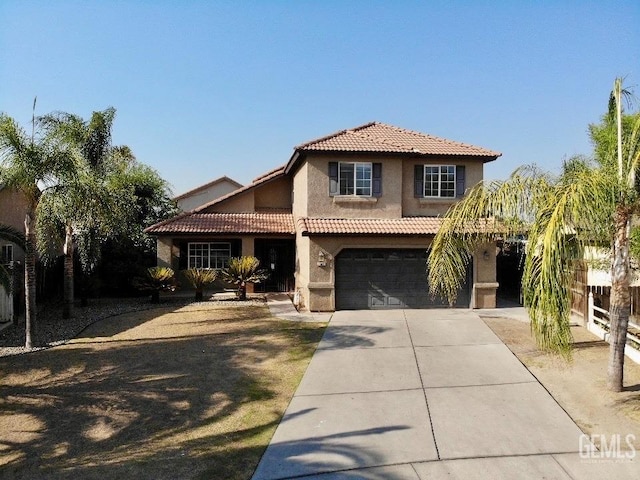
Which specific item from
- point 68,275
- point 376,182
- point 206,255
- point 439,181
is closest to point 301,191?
point 376,182

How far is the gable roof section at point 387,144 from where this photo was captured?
17359 millimetres

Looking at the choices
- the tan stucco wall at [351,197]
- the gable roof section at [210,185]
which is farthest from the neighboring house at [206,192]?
the tan stucco wall at [351,197]

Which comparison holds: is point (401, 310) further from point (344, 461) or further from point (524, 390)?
point (344, 461)

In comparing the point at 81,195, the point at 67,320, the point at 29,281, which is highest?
the point at 81,195

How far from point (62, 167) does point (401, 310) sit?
488 inches

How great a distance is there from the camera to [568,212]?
7.36 metres

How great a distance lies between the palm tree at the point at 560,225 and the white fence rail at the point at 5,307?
13810 millimetres

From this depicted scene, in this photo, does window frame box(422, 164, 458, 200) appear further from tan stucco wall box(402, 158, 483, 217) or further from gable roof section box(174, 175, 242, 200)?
gable roof section box(174, 175, 242, 200)

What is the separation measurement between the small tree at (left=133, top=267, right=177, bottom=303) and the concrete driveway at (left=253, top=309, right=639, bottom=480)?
32.0ft

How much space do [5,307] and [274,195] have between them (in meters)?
12.9

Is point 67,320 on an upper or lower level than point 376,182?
lower

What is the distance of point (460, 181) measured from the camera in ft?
61.0

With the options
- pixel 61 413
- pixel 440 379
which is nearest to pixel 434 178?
pixel 440 379

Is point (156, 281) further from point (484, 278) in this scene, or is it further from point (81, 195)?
point (484, 278)
